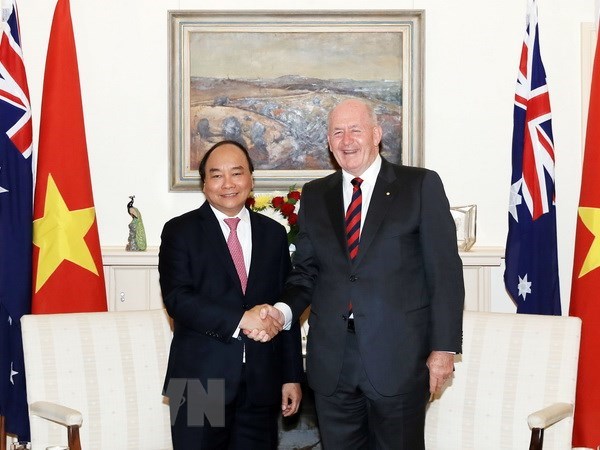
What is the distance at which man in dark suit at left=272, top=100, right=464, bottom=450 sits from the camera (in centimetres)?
264

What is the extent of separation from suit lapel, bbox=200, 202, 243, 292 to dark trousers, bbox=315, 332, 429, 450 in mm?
469

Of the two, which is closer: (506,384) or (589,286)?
(506,384)

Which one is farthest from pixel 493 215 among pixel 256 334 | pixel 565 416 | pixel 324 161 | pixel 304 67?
pixel 256 334

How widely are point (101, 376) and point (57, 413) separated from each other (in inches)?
14.6

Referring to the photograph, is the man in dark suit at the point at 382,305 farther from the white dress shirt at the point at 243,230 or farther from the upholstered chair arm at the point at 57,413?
the upholstered chair arm at the point at 57,413

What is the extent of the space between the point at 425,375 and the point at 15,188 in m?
2.21

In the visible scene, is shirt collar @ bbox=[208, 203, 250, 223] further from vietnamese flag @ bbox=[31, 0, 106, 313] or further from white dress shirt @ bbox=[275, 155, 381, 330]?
vietnamese flag @ bbox=[31, 0, 106, 313]

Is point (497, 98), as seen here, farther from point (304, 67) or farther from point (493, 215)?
point (304, 67)

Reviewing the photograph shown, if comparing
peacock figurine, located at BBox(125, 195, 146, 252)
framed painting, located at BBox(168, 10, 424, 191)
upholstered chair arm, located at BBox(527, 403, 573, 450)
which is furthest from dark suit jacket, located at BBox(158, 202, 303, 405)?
framed painting, located at BBox(168, 10, 424, 191)

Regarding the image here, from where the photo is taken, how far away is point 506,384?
2.99 meters

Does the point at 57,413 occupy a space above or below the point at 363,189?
below

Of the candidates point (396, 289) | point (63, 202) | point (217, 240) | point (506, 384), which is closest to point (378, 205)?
point (396, 289)

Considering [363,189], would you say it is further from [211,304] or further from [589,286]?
[589,286]

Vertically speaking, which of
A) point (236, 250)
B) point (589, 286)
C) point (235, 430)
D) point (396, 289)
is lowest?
point (235, 430)
